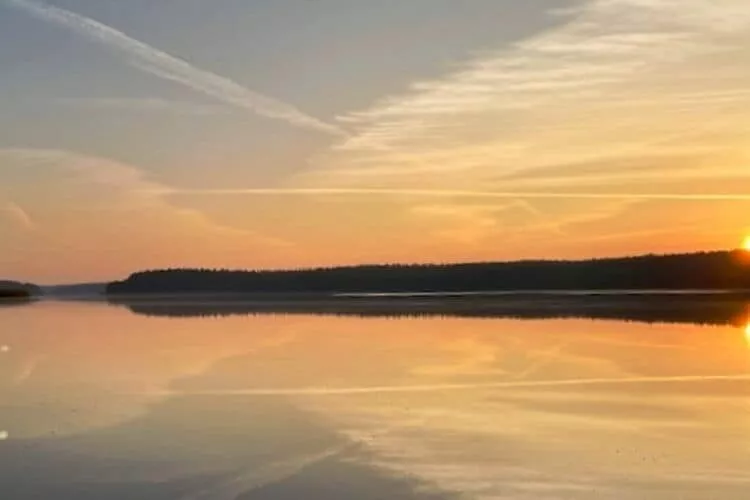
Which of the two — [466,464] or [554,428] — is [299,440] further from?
[554,428]

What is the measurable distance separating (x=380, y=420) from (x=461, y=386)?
3.15 meters

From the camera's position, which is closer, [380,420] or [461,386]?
[380,420]

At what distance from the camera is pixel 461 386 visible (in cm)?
1486

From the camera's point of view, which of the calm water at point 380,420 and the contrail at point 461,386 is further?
the contrail at point 461,386

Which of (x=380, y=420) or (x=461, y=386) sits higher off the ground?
(x=461, y=386)

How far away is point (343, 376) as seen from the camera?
16016mm

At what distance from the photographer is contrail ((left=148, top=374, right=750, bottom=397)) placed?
556 inches

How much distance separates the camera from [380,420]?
39.0ft

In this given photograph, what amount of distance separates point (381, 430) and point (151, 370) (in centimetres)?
681

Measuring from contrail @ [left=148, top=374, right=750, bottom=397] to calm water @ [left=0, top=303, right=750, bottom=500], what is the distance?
0.04m

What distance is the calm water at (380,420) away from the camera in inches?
345

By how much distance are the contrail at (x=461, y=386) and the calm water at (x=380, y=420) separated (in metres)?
0.04

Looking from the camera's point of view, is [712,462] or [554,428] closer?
[712,462]

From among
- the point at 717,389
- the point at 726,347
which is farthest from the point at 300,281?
the point at 717,389
